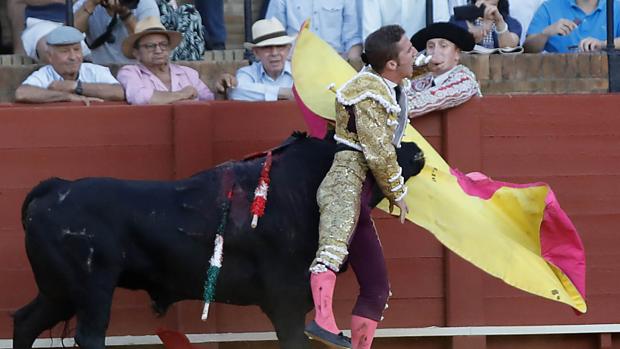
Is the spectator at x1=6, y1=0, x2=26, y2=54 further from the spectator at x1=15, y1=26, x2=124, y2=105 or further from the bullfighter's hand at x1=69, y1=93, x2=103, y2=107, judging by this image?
the bullfighter's hand at x1=69, y1=93, x2=103, y2=107

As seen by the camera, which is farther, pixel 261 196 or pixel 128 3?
pixel 128 3

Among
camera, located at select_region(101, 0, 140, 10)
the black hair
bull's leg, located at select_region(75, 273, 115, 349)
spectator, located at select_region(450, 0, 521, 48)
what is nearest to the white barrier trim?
bull's leg, located at select_region(75, 273, 115, 349)

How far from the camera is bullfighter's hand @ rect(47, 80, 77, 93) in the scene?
743 centimetres

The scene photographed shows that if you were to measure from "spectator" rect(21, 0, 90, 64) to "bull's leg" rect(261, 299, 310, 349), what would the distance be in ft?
6.85

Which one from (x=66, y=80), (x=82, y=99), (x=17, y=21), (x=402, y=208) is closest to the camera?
(x=402, y=208)

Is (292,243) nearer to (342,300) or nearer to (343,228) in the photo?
(343,228)

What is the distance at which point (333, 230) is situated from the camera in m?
6.07

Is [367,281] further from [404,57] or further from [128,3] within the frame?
[128,3]

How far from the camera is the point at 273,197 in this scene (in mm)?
6352

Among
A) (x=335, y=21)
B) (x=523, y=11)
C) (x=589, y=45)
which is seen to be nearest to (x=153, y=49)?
(x=335, y=21)

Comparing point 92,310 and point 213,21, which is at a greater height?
point 213,21

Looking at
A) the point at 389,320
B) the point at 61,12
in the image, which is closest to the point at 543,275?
the point at 389,320

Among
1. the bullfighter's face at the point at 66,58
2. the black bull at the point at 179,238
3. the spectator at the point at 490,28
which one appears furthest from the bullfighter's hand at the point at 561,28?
the bullfighter's face at the point at 66,58

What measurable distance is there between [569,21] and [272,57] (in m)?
1.82
